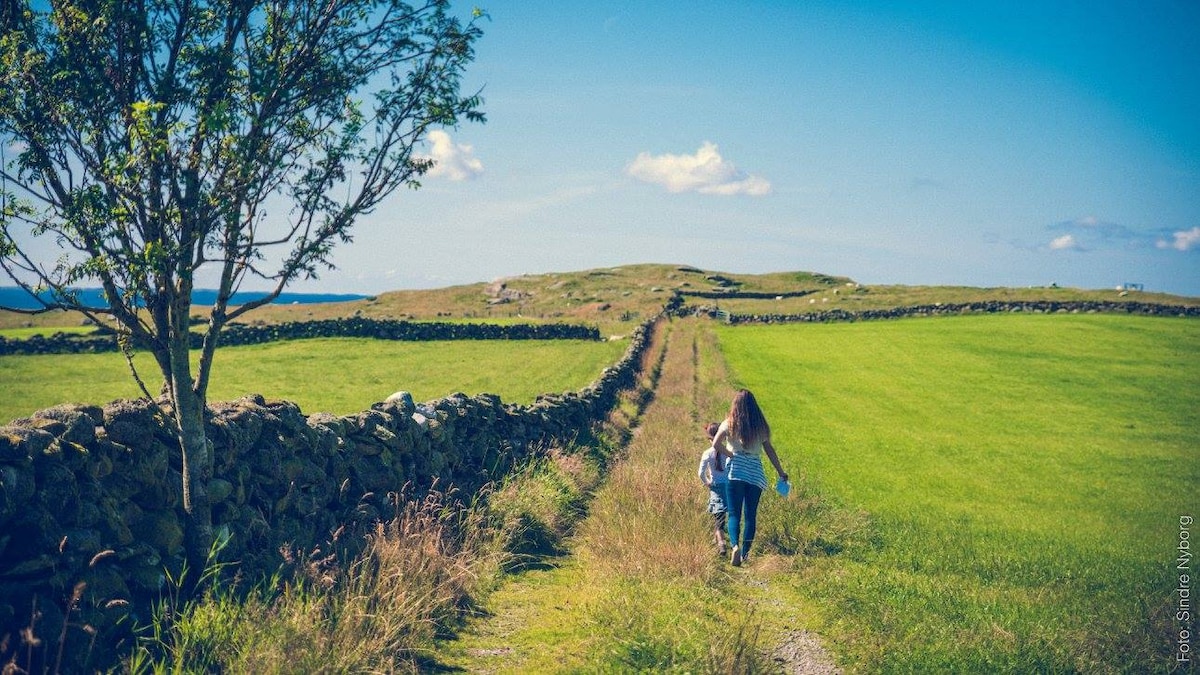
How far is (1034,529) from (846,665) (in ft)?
31.2

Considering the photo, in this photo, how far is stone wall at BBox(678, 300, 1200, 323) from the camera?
196ft

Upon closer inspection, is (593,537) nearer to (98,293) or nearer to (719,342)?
(98,293)

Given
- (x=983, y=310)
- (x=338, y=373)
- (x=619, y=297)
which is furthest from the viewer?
(x=619, y=297)

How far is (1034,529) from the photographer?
14016 mm

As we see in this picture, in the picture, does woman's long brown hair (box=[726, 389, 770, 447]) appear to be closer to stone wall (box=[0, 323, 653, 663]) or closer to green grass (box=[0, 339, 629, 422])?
stone wall (box=[0, 323, 653, 663])

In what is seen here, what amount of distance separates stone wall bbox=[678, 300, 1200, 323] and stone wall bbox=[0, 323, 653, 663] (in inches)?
2344

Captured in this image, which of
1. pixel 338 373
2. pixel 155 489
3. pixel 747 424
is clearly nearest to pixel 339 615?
pixel 155 489

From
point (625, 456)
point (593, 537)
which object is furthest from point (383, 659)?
point (625, 456)

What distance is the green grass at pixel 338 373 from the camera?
25.2 meters

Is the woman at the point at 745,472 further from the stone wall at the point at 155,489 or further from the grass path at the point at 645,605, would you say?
the stone wall at the point at 155,489

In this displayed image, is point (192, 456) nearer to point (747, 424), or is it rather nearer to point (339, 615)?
point (339, 615)

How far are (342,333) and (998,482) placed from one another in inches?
1610

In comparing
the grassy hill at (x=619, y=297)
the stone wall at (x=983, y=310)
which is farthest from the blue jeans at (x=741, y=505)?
the stone wall at (x=983, y=310)

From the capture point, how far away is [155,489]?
21.5 feet
